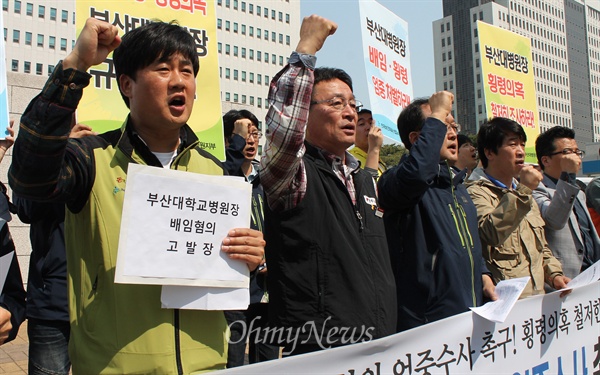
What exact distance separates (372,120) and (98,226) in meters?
3.65

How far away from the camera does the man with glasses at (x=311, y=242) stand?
2.12 meters

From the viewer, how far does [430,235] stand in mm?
2846

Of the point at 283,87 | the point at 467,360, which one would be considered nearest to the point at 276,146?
the point at 283,87

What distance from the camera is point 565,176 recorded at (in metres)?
3.94

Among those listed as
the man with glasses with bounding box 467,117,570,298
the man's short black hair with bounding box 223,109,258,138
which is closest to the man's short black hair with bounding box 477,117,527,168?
the man with glasses with bounding box 467,117,570,298

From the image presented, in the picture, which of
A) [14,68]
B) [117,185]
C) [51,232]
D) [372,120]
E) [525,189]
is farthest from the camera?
[14,68]

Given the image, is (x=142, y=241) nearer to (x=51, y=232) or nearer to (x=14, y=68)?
(x=51, y=232)

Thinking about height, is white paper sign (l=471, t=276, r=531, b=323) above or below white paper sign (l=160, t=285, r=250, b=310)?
below

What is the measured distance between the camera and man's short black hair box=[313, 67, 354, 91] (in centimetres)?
264

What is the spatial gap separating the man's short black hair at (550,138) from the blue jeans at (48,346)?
4.01 meters

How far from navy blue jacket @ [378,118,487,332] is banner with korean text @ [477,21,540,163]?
2.94 metres

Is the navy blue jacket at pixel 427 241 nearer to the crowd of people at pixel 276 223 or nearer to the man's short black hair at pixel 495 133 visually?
the crowd of people at pixel 276 223

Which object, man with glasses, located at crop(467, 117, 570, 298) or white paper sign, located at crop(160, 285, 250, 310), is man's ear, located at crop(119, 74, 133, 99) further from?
man with glasses, located at crop(467, 117, 570, 298)

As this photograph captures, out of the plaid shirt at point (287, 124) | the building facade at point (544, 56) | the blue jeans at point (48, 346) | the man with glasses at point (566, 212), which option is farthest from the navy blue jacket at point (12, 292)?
the building facade at point (544, 56)
